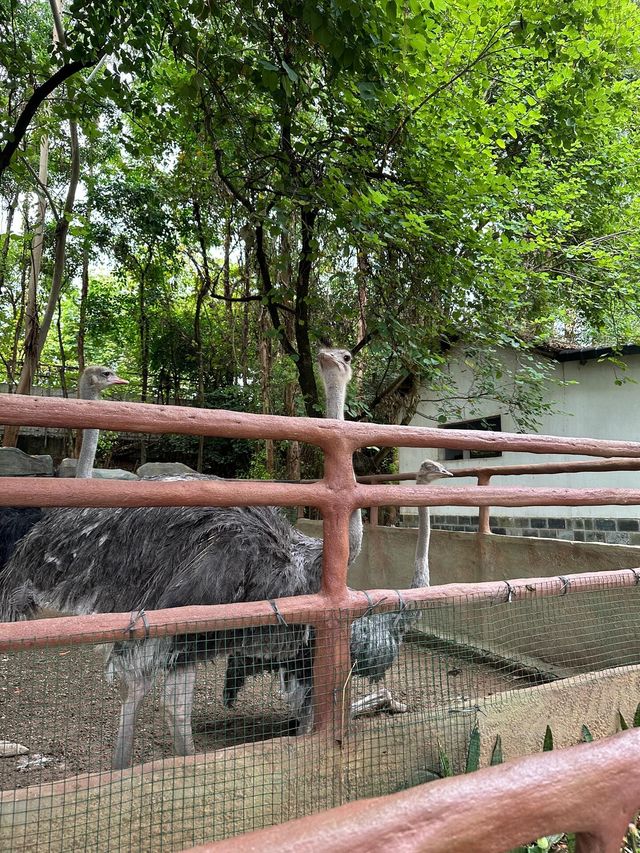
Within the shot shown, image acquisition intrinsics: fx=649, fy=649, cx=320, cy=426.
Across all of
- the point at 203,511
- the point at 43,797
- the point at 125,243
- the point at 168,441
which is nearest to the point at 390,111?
the point at 203,511

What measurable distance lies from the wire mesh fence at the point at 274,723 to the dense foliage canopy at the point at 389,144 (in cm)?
279

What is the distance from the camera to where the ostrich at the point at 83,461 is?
3328 mm

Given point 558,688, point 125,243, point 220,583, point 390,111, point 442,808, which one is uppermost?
point 125,243

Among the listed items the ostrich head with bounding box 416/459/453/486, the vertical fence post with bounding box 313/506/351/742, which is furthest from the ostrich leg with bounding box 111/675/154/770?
the ostrich head with bounding box 416/459/453/486

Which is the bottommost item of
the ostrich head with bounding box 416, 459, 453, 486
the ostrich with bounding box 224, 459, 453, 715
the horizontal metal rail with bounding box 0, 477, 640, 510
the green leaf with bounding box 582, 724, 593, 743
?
the green leaf with bounding box 582, 724, 593, 743

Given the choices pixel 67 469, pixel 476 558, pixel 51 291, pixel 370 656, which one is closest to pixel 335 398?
pixel 370 656

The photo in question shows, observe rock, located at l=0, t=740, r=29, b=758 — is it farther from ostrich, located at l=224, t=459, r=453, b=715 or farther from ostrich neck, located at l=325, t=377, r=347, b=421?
ostrich neck, located at l=325, t=377, r=347, b=421

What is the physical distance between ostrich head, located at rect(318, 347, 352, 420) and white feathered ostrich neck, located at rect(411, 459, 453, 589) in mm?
581

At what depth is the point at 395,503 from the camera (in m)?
2.31

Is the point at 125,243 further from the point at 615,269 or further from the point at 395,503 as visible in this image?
the point at 395,503

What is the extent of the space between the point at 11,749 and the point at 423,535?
2105 mm

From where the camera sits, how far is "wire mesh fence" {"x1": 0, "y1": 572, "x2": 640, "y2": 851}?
1747 millimetres

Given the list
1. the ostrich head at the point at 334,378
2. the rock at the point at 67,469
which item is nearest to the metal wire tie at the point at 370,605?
the ostrich head at the point at 334,378

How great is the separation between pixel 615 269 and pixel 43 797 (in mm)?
7151
